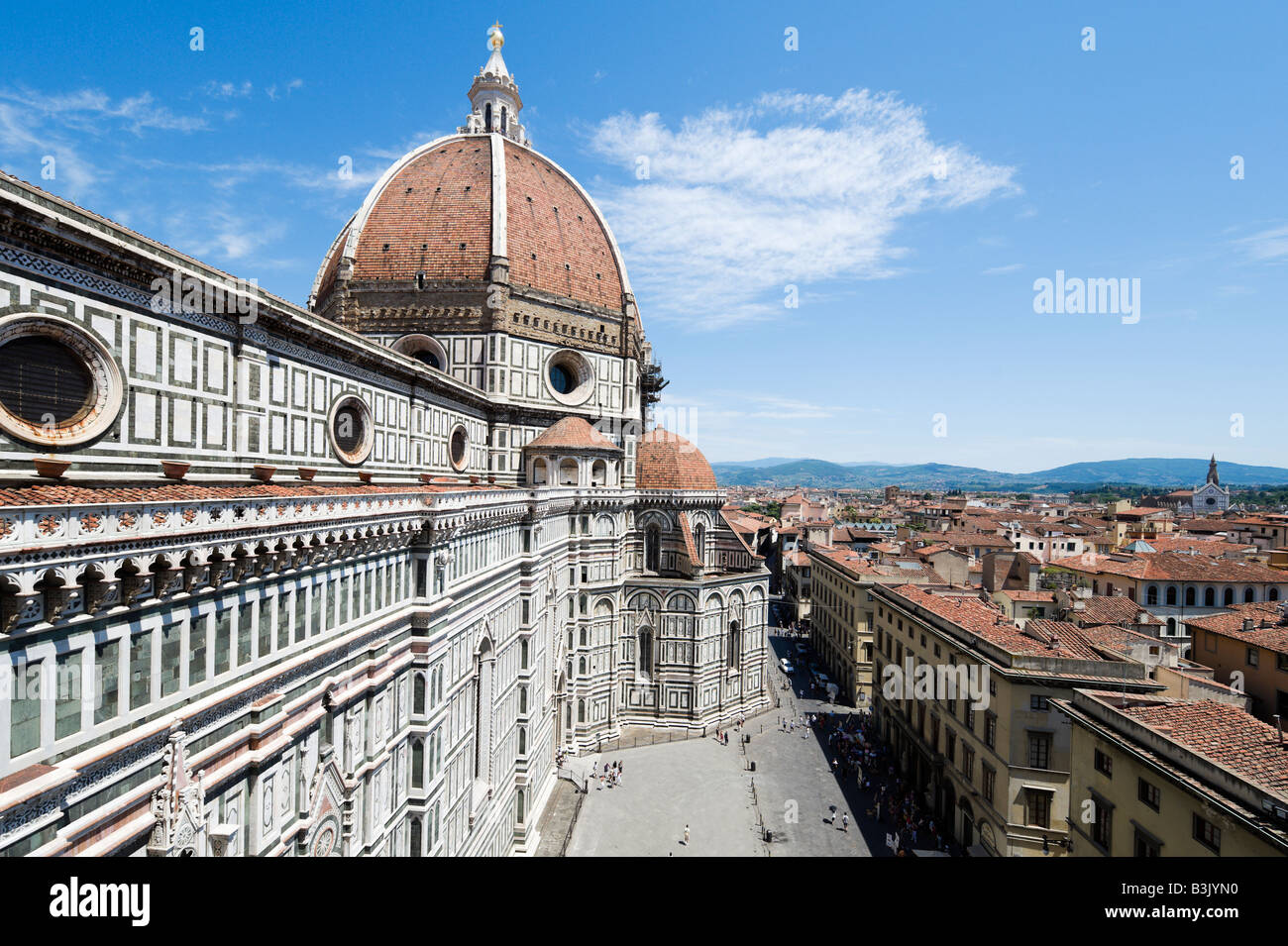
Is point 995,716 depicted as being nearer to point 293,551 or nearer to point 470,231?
point 293,551

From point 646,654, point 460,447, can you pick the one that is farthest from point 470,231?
point 646,654

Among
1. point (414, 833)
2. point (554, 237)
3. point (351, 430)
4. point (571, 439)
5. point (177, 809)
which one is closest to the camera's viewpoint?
point (177, 809)

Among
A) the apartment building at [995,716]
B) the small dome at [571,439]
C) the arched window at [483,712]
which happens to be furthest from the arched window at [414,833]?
the small dome at [571,439]

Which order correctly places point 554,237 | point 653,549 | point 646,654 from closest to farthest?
point 646,654
point 554,237
point 653,549

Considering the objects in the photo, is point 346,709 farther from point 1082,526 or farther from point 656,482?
point 1082,526

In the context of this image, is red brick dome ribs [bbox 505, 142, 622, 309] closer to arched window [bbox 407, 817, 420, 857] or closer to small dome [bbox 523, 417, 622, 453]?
small dome [bbox 523, 417, 622, 453]

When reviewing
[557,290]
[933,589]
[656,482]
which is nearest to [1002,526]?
[933,589]

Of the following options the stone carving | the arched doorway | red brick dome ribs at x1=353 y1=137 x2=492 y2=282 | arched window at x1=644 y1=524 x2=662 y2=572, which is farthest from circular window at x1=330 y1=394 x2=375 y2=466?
the arched doorway
